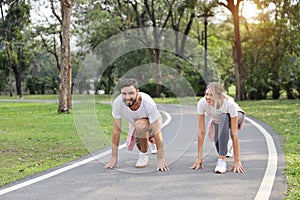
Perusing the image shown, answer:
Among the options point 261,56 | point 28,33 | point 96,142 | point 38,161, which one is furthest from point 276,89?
point 28,33

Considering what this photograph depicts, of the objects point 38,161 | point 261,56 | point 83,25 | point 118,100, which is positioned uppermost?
point 83,25

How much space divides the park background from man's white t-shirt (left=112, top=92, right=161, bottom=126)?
1.58m

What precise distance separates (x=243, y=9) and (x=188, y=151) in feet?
102

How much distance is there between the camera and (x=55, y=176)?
6.25m

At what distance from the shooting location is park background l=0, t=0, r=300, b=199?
961 centimetres

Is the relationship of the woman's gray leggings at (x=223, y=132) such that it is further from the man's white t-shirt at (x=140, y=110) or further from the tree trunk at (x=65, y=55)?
the tree trunk at (x=65, y=55)

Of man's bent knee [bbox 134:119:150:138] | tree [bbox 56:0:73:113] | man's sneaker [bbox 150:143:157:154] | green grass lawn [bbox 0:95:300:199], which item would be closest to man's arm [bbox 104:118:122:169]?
man's bent knee [bbox 134:119:150:138]

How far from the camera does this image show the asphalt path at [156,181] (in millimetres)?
5148

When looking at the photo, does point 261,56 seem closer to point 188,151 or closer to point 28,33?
point 188,151

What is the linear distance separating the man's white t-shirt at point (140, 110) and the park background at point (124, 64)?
1575 mm

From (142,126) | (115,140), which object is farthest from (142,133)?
(115,140)

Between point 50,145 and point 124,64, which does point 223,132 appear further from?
point 124,64

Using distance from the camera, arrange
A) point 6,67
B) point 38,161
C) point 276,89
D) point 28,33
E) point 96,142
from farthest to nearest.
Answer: point 6,67, point 28,33, point 276,89, point 96,142, point 38,161

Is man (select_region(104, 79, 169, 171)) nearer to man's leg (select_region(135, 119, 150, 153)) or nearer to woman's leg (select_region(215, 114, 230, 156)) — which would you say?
man's leg (select_region(135, 119, 150, 153))
